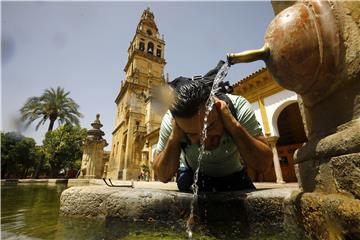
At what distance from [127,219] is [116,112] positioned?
125 feet

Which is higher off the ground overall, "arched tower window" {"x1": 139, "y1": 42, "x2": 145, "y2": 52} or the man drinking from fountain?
"arched tower window" {"x1": 139, "y1": 42, "x2": 145, "y2": 52}

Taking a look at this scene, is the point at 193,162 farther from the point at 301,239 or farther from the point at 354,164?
the point at 354,164

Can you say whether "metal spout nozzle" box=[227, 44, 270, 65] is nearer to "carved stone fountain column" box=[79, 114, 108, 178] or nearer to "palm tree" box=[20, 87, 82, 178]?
"carved stone fountain column" box=[79, 114, 108, 178]

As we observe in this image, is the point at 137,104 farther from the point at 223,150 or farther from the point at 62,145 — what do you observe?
the point at 223,150

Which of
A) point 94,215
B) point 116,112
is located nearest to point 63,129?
point 116,112

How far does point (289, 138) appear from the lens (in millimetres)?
11812

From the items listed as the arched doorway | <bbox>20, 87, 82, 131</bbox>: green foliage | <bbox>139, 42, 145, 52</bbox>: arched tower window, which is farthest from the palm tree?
the arched doorway

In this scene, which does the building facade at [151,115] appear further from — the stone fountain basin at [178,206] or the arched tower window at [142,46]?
the stone fountain basin at [178,206]

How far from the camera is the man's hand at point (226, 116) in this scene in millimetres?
1547

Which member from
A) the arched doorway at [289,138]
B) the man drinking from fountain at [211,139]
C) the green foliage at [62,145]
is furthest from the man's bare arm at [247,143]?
the green foliage at [62,145]

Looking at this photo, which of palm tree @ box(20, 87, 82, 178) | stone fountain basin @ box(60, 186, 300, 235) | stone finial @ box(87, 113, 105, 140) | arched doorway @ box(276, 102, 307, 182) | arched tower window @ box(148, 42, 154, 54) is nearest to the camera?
stone fountain basin @ box(60, 186, 300, 235)

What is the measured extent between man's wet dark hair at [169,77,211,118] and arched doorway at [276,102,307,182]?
10.4m

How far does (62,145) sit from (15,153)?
964 cm

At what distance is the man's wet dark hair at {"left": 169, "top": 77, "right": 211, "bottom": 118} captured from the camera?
1.34m
